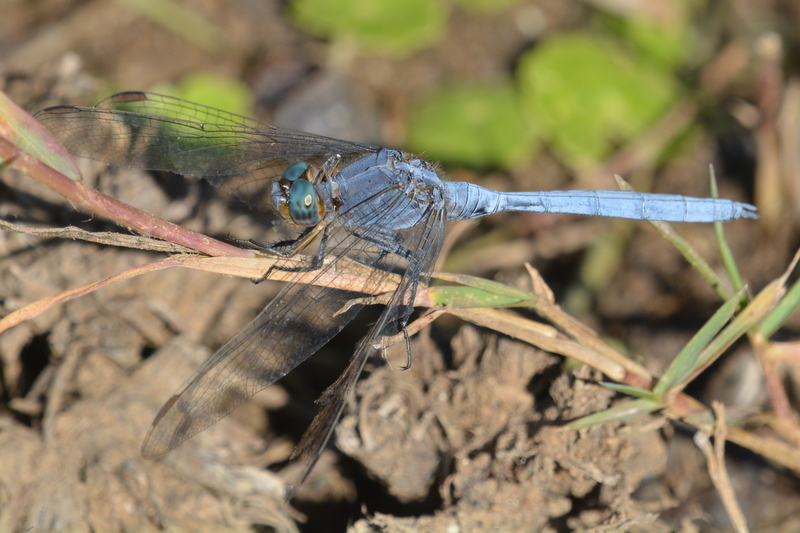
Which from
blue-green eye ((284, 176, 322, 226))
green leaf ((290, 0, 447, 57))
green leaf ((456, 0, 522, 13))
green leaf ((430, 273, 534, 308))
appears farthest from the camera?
green leaf ((456, 0, 522, 13))

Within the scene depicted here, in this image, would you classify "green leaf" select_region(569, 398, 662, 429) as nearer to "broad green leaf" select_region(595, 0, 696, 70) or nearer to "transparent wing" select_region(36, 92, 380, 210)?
Result: "transparent wing" select_region(36, 92, 380, 210)

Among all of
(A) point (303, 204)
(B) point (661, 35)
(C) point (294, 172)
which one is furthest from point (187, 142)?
(B) point (661, 35)

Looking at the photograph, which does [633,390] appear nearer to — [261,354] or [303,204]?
[261,354]

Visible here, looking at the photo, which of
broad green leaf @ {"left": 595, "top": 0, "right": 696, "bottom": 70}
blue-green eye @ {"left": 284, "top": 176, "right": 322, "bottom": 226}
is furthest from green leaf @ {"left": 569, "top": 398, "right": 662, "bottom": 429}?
broad green leaf @ {"left": 595, "top": 0, "right": 696, "bottom": 70}

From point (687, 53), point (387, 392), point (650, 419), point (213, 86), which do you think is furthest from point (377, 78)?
point (650, 419)

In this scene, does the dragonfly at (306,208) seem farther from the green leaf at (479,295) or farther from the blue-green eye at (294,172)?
the green leaf at (479,295)

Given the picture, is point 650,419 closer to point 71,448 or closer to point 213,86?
point 71,448

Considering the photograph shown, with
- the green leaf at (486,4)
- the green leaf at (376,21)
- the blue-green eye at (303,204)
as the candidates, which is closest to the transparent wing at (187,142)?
the blue-green eye at (303,204)
